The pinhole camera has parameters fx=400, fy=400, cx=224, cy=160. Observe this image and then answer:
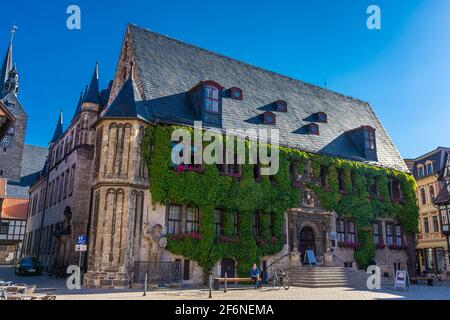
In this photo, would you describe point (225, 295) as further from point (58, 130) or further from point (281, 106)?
point (58, 130)

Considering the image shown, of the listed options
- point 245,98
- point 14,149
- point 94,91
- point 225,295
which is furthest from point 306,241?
point 14,149

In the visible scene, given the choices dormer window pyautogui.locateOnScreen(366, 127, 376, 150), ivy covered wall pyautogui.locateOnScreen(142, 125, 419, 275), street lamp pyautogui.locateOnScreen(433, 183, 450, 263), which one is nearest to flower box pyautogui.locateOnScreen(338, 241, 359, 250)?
ivy covered wall pyautogui.locateOnScreen(142, 125, 419, 275)

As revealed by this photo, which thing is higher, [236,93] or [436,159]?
[236,93]

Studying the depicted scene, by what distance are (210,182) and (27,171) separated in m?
59.9

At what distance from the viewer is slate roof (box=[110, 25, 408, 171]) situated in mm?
24547

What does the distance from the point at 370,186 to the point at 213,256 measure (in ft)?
49.0

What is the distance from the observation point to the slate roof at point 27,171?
6444cm

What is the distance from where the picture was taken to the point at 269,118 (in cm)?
2783

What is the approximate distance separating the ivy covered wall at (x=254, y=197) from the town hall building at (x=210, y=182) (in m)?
0.07

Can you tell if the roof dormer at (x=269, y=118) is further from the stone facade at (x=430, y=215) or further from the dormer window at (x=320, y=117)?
the stone facade at (x=430, y=215)

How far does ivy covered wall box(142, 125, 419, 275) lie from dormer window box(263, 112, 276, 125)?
2.41m

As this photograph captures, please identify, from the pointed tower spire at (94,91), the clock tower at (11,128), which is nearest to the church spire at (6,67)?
the clock tower at (11,128)

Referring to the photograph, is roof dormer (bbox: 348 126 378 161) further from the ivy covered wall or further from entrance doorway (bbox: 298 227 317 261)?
entrance doorway (bbox: 298 227 317 261)

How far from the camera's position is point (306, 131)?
96.9 ft
